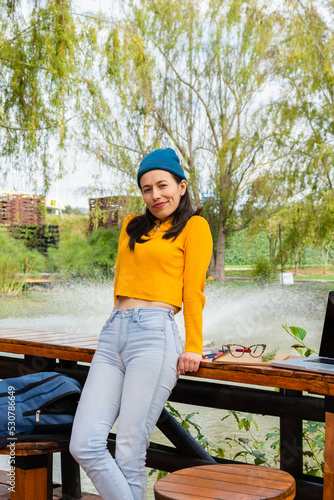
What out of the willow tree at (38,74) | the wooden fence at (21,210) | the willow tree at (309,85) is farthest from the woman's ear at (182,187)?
the willow tree at (309,85)

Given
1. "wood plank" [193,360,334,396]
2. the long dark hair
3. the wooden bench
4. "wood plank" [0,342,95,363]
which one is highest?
the long dark hair

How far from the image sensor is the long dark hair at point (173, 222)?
1387mm

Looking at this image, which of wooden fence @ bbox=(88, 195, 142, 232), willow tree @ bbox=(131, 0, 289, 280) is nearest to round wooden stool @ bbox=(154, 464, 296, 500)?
wooden fence @ bbox=(88, 195, 142, 232)

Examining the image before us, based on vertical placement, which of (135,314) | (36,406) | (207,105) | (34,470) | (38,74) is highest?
(207,105)

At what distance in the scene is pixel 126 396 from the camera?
123cm

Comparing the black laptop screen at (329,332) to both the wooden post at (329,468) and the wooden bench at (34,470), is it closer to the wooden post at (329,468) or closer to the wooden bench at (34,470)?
the wooden post at (329,468)

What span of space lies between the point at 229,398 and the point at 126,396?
462 mm

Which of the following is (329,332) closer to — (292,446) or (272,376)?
(272,376)

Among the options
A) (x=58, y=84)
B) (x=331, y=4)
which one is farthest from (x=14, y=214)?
(x=331, y=4)

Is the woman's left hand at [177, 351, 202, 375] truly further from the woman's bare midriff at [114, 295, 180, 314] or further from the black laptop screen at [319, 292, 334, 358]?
the black laptop screen at [319, 292, 334, 358]

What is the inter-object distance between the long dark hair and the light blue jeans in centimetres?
19

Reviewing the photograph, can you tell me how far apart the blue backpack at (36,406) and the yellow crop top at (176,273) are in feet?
0.86

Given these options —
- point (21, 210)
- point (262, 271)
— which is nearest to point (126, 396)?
point (21, 210)

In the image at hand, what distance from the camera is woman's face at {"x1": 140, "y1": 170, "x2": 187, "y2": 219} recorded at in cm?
141
